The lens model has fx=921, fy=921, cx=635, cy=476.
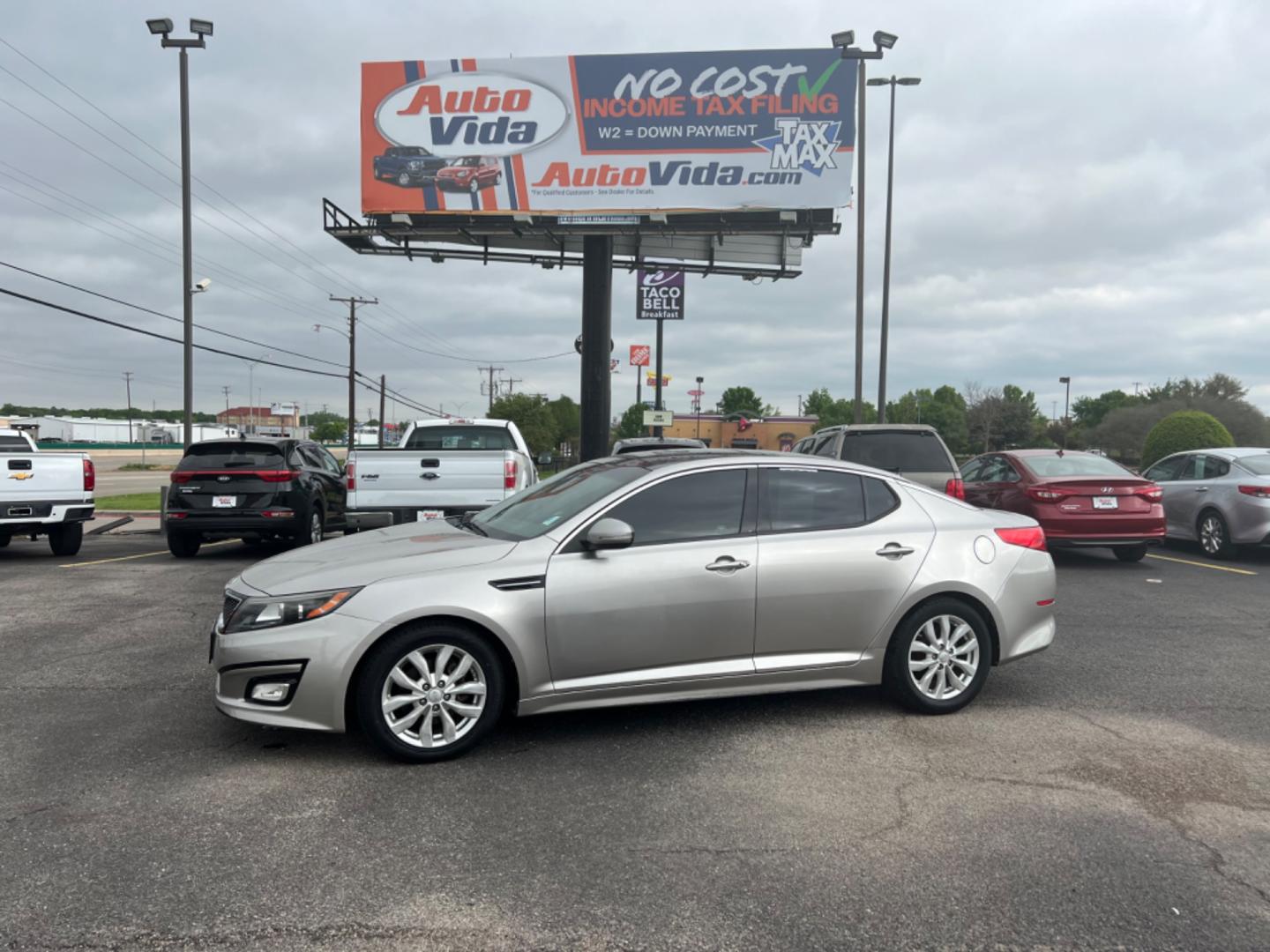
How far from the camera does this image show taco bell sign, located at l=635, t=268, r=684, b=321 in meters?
26.0

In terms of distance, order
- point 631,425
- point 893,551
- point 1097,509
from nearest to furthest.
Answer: point 893,551, point 1097,509, point 631,425

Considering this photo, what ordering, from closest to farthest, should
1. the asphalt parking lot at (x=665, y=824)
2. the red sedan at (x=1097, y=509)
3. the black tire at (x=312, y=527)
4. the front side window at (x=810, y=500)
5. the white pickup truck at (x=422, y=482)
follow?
the asphalt parking lot at (x=665, y=824), the front side window at (x=810, y=500), the white pickup truck at (x=422, y=482), the red sedan at (x=1097, y=509), the black tire at (x=312, y=527)

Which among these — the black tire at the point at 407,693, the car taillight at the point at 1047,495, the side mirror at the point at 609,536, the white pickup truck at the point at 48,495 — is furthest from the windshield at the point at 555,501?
the white pickup truck at the point at 48,495

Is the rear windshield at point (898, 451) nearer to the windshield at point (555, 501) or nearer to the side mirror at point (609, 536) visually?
the windshield at point (555, 501)

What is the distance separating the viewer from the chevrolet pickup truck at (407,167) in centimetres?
2206

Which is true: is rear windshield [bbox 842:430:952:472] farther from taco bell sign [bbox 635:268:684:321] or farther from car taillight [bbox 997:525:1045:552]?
taco bell sign [bbox 635:268:684:321]

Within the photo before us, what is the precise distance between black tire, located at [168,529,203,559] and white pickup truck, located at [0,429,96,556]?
1206mm

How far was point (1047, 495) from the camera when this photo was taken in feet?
37.6

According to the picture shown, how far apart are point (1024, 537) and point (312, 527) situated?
9.85 meters

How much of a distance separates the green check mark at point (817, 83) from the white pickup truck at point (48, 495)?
17.1 m

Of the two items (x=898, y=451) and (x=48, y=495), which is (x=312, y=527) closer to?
(x=48, y=495)

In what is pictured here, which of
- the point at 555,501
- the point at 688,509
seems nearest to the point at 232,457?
the point at 555,501

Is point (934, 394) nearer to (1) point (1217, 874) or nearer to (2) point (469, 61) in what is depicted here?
(2) point (469, 61)

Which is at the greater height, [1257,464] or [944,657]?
[1257,464]
